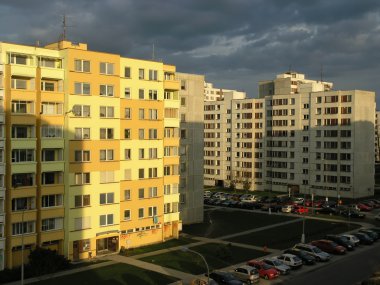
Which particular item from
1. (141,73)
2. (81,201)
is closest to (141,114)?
(141,73)

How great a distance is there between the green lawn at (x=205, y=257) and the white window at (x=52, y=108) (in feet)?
71.5

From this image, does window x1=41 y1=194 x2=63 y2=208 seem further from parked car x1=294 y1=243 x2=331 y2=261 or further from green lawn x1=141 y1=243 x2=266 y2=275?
parked car x1=294 y1=243 x2=331 y2=261

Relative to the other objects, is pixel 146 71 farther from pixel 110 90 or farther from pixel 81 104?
pixel 81 104

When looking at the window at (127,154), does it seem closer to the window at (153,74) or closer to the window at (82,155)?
the window at (82,155)

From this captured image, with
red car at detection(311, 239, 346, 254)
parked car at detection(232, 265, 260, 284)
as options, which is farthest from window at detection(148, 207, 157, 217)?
red car at detection(311, 239, 346, 254)

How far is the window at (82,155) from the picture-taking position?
59.8 m

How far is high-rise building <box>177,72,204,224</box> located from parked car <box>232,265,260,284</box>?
30671 mm

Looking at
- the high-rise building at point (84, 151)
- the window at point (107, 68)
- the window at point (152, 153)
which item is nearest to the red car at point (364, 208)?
the high-rise building at point (84, 151)

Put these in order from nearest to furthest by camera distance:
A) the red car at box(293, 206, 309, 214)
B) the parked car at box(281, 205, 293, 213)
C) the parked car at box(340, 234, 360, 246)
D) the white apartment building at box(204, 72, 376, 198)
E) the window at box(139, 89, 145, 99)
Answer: the parked car at box(340, 234, 360, 246) < the window at box(139, 89, 145, 99) < the red car at box(293, 206, 309, 214) < the parked car at box(281, 205, 293, 213) < the white apartment building at box(204, 72, 376, 198)

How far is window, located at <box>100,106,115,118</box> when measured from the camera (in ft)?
205

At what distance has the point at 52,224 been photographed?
57688mm

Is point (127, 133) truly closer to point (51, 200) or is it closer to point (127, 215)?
point (127, 215)

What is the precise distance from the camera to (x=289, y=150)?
417 ft

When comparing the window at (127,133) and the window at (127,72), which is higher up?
the window at (127,72)
